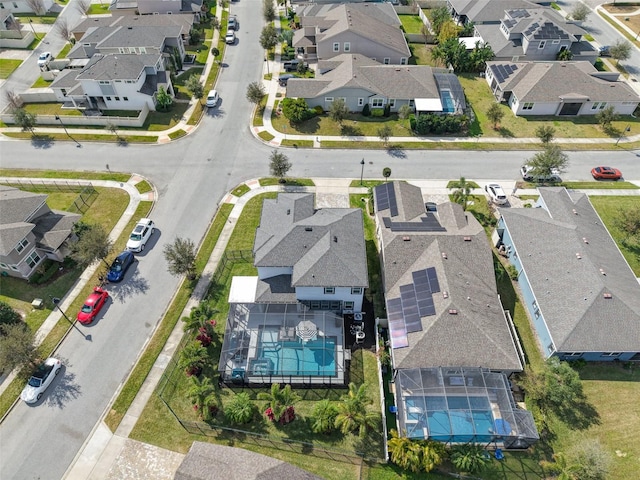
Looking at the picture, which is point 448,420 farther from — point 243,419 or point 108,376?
point 108,376

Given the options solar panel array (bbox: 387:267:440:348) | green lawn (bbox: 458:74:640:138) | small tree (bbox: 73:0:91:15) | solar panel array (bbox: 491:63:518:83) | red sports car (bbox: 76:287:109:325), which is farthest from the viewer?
small tree (bbox: 73:0:91:15)

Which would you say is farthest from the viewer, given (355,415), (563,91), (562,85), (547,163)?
(562,85)

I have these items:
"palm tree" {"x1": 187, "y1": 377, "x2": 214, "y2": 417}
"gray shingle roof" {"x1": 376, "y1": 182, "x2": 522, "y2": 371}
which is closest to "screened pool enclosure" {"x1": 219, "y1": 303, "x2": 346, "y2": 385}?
"palm tree" {"x1": 187, "y1": 377, "x2": 214, "y2": 417}

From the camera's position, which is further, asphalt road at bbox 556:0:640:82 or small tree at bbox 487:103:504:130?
asphalt road at bbox 556:0:640:82

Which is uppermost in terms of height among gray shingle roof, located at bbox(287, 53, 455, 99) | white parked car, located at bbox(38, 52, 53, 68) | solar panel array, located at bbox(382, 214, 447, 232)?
gray shingle roof, located at bbox(287, 53, 455, 99)

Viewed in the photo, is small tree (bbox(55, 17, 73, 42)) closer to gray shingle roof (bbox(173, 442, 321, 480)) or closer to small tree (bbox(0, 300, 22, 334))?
small tree (bbox(0, 300, 22, 334))

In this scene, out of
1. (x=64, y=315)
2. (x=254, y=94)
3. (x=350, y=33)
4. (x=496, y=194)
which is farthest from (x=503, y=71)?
(x=64, y=315)

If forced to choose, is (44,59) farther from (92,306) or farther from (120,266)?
(92,306)

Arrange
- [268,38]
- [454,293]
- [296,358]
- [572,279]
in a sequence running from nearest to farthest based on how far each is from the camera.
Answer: [454,293], [296,358], [572,279], [268,38]
